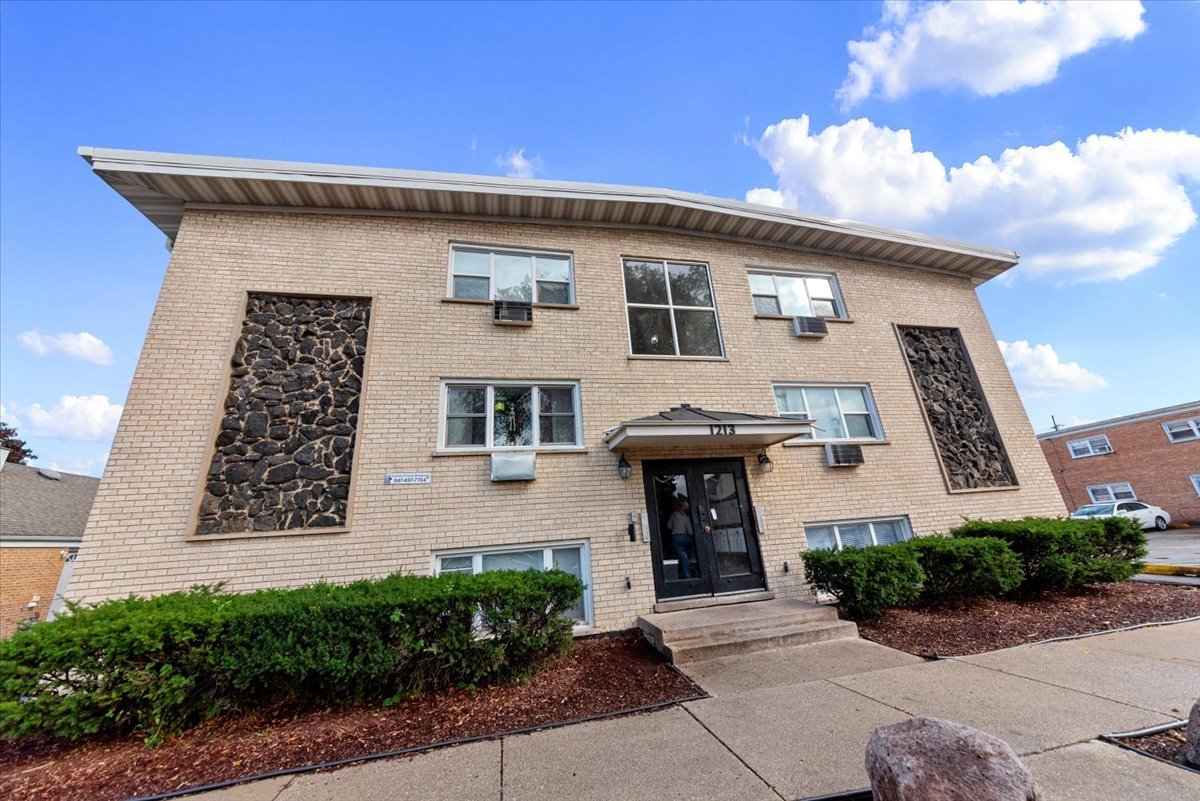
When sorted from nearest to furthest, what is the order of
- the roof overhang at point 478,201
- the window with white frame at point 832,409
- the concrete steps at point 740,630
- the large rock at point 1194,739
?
the large rock at point 1194,739, the concrete steps at point 740,630, the roof overhang at point 478,201, the window with white frame at point 832,409

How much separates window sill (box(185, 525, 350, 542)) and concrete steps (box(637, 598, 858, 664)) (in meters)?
4.62

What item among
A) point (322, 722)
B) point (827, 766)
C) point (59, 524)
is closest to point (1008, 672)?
point (827, 766)

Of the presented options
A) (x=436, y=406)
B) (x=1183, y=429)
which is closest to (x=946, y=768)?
(x=436, y=406)

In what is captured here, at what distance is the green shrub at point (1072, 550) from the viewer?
711cm

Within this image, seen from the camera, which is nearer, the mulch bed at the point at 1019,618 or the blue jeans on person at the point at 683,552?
the mulch bed at the point at 1019,618

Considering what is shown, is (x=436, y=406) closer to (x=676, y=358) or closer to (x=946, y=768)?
(x=676, y=358)

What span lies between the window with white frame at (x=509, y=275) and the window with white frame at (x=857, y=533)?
634cm

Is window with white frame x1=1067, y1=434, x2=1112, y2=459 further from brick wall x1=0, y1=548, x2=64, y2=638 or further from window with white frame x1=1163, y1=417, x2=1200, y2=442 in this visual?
brick wall x1=0, y1=548, x2=64, y2=638

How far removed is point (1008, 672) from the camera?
4.51 metres

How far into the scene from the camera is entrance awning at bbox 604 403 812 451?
686 centimetres

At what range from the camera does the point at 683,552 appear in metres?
7.41

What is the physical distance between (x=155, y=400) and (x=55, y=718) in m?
4.24

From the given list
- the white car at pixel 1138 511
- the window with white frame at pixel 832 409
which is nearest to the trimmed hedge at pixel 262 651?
the window with white frame at pixel 832 409

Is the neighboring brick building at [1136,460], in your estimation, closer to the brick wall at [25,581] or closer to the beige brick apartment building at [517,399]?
the beige brick apartment building at [517,399]
